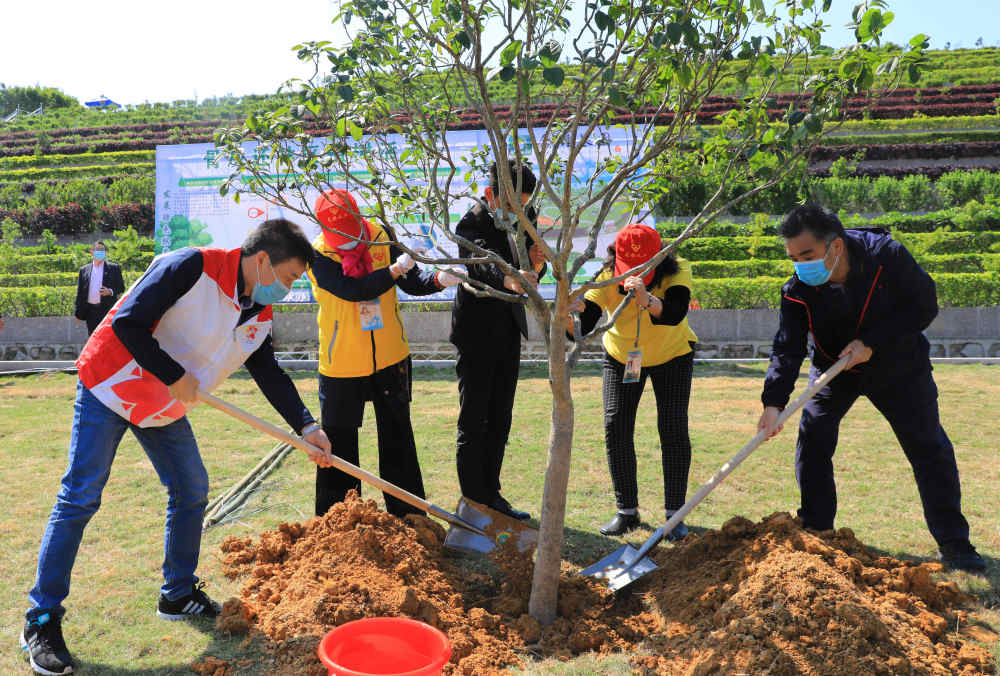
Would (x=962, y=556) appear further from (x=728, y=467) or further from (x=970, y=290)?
(x=970, y=290)

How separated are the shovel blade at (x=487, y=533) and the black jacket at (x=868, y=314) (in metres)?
1.32

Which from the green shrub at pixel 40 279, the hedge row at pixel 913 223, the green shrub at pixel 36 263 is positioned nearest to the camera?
the hedge row at pixel 913 223

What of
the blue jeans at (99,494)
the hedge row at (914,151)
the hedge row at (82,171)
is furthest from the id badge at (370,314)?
the hedge row at (82,171)

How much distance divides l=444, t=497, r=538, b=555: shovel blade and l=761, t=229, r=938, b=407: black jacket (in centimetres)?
132

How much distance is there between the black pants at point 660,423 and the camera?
3.96m

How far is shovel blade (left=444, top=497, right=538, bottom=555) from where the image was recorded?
371 cm

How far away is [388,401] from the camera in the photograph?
153 inches

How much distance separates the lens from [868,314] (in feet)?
11.2

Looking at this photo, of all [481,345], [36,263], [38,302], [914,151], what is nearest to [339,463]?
[481,345]

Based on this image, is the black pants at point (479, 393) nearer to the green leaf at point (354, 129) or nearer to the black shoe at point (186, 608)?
the black shoe at point (186, 608)

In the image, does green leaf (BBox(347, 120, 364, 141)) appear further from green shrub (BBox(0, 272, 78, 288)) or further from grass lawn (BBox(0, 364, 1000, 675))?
green shrub (BBox(0, 272, 78, 288))

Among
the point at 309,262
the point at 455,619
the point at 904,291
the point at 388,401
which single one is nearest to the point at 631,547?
the point at 455,619

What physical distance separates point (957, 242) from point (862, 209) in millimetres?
3301

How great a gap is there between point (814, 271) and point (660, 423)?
1144 mm
